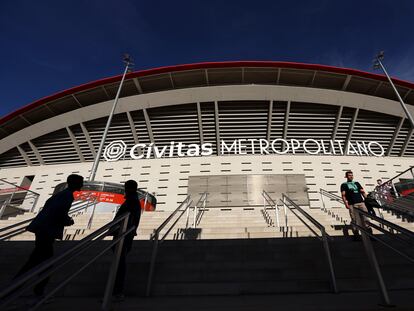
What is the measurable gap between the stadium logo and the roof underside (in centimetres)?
384

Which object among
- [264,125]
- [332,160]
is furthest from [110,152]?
[332,160]

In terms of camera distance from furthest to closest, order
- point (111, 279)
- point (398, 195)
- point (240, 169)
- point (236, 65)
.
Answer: point (236, 65)
point (240, 169)
point (398, 195)
point (111, 279)

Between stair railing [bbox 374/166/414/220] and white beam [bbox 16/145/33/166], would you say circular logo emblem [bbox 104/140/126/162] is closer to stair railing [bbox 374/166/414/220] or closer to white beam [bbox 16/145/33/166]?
white beam [bbox 16/145/33/166]

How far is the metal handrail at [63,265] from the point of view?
1.31m

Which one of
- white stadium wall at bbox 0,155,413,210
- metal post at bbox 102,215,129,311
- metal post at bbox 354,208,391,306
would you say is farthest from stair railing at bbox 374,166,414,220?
metal post at bbox 102,215,129,311

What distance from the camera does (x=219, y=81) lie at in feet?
55.3

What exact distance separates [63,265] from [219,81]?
53.6ft

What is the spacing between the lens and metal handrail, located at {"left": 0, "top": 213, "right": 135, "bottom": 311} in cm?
131

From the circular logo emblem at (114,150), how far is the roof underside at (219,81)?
3.47 m

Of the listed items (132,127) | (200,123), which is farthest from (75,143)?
(200,123)

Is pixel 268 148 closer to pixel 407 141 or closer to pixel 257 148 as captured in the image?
pixel 257 148

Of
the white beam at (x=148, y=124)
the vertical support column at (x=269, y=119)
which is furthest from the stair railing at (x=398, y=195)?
the white beam at (x=148, y=124)

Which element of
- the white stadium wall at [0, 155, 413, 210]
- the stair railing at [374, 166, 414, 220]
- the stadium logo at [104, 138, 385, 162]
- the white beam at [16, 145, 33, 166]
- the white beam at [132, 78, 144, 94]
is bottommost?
the stair railing at [374, 166, 414, 220]

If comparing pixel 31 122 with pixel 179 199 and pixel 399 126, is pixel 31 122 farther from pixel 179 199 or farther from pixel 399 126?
pixel 399 126
